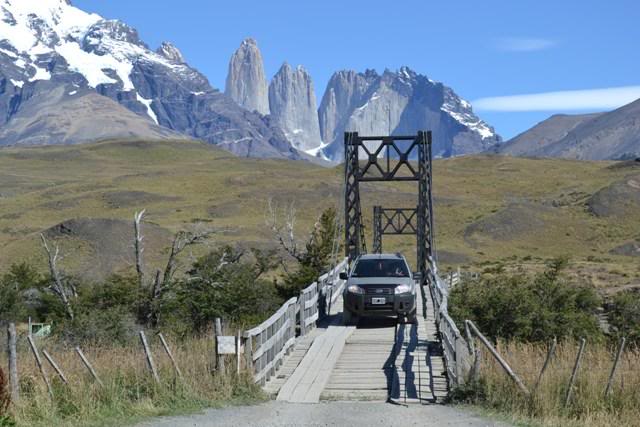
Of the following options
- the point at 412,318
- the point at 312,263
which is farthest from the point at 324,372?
the point at 312,263

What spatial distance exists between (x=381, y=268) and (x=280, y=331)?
658 centimetres

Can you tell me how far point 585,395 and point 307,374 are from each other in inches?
179

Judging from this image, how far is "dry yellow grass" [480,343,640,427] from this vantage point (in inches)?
440

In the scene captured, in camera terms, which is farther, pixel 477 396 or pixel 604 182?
pixel 604 182

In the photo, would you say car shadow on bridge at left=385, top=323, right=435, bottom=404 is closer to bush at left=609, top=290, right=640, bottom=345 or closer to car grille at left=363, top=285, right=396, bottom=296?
car grille at left=363, top=285, right=396, bottom=296

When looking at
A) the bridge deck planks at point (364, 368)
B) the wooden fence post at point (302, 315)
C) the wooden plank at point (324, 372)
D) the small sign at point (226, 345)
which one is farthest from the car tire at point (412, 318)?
the small sign at point (226, 345)

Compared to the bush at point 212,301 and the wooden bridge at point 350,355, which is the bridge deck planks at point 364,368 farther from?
the bush at point 212,301

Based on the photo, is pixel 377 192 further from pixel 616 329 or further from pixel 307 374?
pixel 307 374

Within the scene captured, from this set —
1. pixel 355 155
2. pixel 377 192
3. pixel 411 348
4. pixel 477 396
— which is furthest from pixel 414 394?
pixel 377 192

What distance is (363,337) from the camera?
1903 cm

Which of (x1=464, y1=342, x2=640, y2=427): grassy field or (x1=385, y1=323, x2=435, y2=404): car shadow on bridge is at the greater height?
(x1=464, y1=342, x2=640, y2=427): grassy field

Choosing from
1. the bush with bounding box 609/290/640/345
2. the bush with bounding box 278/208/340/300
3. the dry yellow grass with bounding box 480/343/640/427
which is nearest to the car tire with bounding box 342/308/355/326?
the dry yellow grass with bounding box 480/343/640/427

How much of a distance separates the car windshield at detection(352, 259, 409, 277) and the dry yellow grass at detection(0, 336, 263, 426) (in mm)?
8107

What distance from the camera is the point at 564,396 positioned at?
11.7 meters
